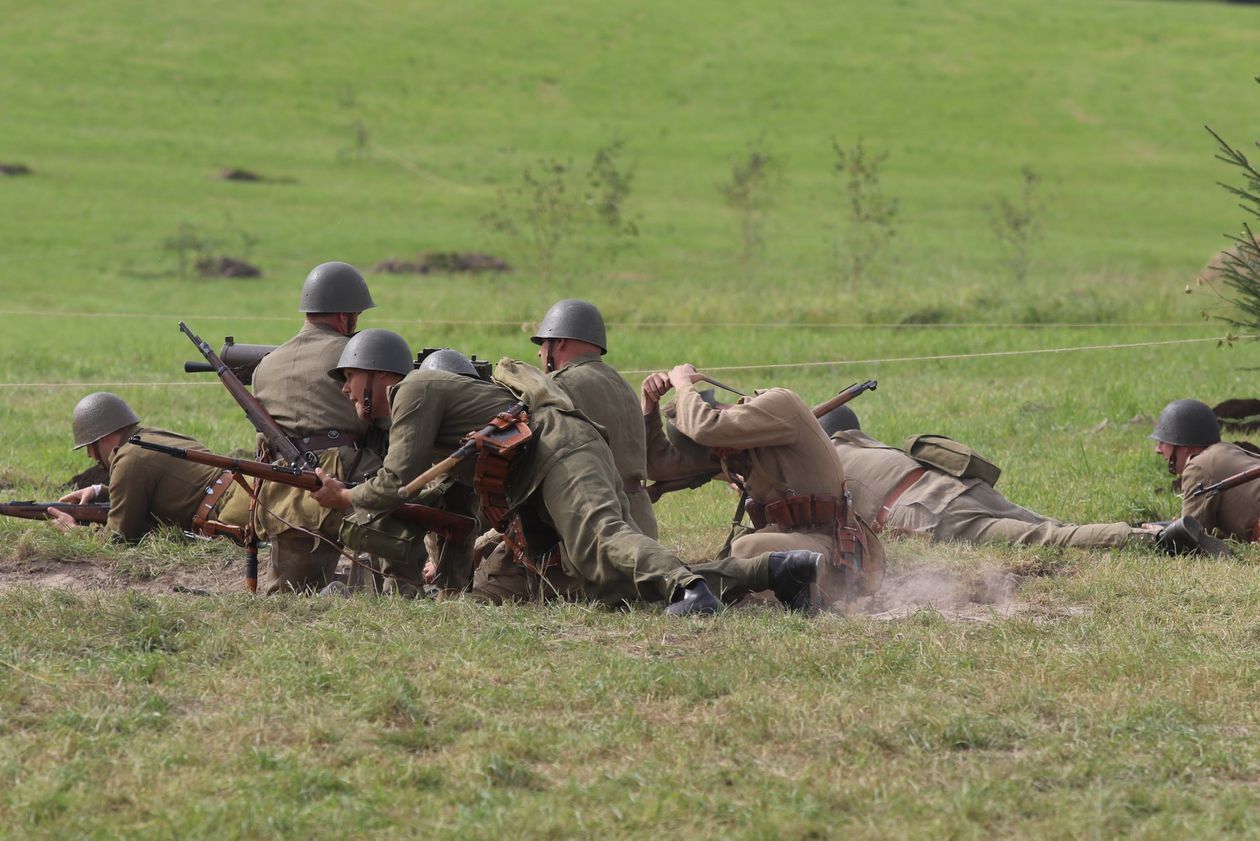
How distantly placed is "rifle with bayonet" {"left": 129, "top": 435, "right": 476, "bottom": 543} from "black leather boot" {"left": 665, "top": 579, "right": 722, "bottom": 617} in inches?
62.3

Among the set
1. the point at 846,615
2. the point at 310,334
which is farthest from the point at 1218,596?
the point at 310,334

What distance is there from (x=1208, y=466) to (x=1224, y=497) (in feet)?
0.70

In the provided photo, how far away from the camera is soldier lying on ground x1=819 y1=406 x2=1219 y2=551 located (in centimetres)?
954

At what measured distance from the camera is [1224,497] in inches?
381

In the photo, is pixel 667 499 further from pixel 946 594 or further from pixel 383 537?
pixel 383 537

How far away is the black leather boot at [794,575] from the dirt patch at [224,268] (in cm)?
2429

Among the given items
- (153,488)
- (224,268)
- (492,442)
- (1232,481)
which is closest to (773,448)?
(492,442)

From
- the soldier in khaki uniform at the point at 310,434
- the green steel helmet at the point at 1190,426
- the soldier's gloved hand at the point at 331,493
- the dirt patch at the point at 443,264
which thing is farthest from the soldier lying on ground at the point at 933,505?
the dirt patch at the point at 443,264

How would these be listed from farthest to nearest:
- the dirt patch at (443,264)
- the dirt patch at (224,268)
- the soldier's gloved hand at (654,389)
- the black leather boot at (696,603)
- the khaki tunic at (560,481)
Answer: the dirt patch at (443,264) < the dirt patch at (224,268) < the soldier's gloved hand at (654,389) < the khaki tunic at (560,481) < the black leather boot at (696,603)

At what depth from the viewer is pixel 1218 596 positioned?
305 inches

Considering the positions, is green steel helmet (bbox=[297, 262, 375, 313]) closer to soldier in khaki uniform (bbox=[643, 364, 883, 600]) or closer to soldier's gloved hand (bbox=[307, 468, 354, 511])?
soldier's gloved hand (bbox=[307, 468, 354, 511])

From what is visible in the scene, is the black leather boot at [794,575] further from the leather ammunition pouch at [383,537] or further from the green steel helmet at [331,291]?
the green steel helmet at [331,291]

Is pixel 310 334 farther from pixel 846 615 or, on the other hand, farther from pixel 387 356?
pixel 846 615

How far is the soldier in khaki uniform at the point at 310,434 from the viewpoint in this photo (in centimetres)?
865
